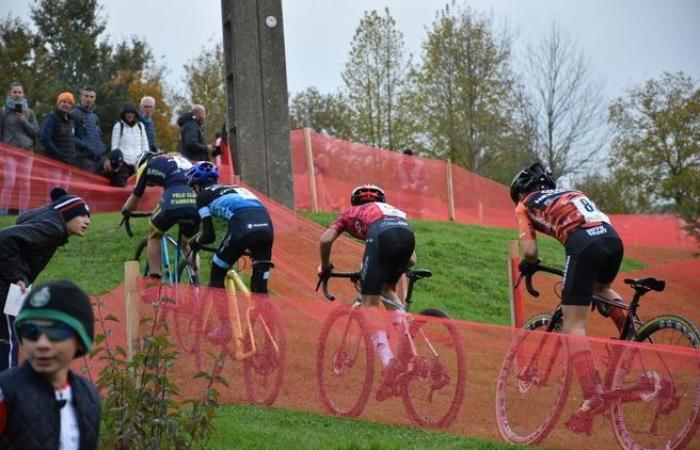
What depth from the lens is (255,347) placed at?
924cm

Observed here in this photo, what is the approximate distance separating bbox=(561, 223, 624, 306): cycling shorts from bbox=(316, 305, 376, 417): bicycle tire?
4.98 feet

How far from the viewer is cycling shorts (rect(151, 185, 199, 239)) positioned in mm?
12570

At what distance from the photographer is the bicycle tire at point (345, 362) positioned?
8.86m

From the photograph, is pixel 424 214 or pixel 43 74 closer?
pixel 424 214

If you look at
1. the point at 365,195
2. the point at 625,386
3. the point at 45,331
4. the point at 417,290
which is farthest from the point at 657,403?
the point at 417,290

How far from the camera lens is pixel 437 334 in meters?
8.59

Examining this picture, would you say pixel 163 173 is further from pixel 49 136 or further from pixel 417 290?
pixel 49 136

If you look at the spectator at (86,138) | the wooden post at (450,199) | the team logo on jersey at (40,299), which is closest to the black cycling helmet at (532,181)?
the team logo on jersey at (40,299)

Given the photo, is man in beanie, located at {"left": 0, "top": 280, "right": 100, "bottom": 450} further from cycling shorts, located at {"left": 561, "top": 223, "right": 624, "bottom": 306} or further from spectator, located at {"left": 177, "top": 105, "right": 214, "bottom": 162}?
spectator, located at {"left": 177, "top": 105, "right": 214, "bottom": 162}

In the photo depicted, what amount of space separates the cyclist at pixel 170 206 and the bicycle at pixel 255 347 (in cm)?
312

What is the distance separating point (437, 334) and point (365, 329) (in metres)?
0.59

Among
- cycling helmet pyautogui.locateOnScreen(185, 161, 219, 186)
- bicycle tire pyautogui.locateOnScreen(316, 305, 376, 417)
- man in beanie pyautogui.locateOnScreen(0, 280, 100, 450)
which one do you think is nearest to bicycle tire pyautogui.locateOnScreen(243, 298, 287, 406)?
bicycle tire pyautogui.locateOnScreen(316, 305, 376, 417)

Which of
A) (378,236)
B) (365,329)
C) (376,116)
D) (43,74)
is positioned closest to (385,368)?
(365,329)

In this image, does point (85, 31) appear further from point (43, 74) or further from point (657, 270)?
point (657, 270)
